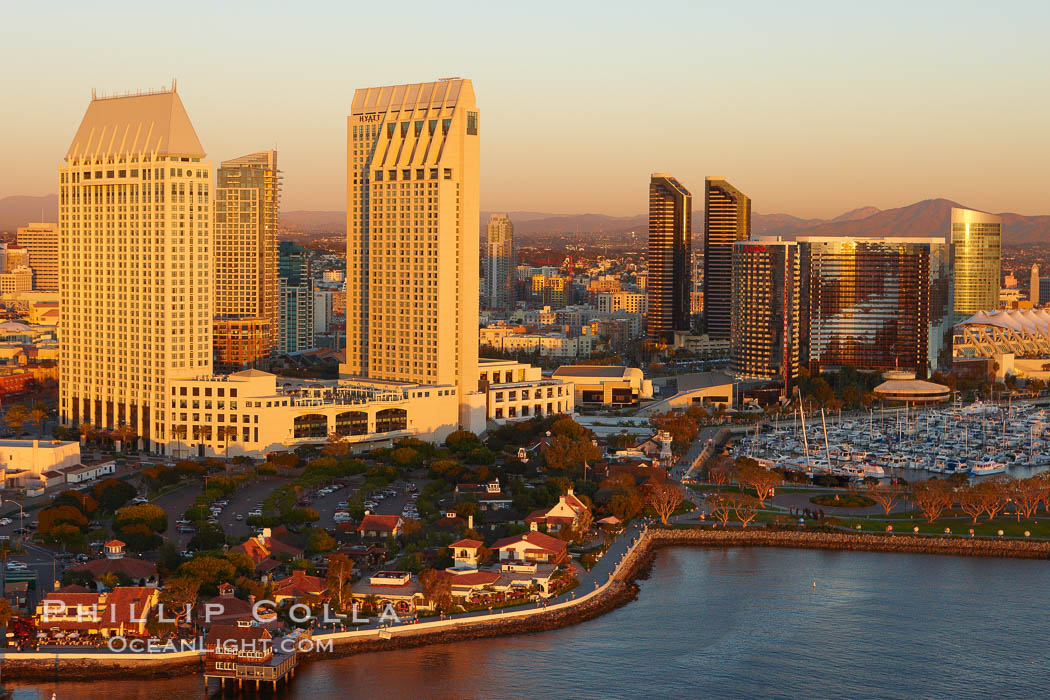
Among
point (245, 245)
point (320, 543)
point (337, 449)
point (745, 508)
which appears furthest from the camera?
point (245, 245)

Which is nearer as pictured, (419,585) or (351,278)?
(419,585)

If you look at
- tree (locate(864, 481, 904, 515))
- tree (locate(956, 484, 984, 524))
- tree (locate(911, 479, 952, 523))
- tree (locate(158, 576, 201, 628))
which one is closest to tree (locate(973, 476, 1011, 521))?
tree (locate(956, 484, 984, 524))

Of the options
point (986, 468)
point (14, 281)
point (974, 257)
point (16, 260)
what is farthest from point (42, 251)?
point (986, 468)

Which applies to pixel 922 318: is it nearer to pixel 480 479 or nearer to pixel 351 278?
pixel 351 278

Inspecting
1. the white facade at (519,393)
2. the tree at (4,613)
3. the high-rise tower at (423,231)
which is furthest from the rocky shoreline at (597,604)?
the white facade at (519,393)

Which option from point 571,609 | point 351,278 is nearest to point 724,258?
point 351,278
